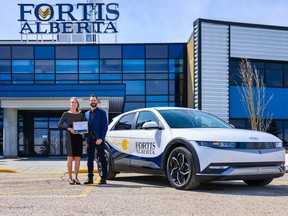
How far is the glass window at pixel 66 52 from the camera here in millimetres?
27953

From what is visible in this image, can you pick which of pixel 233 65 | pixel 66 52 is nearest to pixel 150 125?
pixel 233 65

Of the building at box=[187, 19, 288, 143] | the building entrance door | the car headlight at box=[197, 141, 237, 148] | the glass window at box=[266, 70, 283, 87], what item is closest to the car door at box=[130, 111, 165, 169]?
the car headlight at box=[197, 141, 237, 148]

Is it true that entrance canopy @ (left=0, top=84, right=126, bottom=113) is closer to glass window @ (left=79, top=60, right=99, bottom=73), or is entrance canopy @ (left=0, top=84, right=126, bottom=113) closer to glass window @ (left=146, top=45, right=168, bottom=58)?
glass window @ (left=79, top=60, right=99, bottom=73)

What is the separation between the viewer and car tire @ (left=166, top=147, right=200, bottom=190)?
6750 millimetres

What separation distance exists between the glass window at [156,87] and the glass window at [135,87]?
33 centimetres

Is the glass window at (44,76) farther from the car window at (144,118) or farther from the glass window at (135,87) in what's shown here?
the car window at (144,118)

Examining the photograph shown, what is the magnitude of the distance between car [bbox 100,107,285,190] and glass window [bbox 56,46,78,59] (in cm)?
2025

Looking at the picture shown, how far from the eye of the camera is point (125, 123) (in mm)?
8875

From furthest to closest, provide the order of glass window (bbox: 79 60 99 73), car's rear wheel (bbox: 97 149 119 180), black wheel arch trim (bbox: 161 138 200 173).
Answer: glass window (bbox: 79 60 99 73) < car's rear wheel (bbox: 97 149 119 180) < black wheel arch trim (bbox: 161 138 200 173)

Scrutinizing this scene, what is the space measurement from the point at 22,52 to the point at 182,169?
23207mm

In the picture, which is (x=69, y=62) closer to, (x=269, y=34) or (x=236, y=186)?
(x=269, y=34)

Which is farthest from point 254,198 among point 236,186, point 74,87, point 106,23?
point 106,23

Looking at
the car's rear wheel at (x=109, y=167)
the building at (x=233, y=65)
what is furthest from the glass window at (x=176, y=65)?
the car's rear wheel at (x=109, y=167)

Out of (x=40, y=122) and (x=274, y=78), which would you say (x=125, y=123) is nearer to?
(x=40, y=122)
